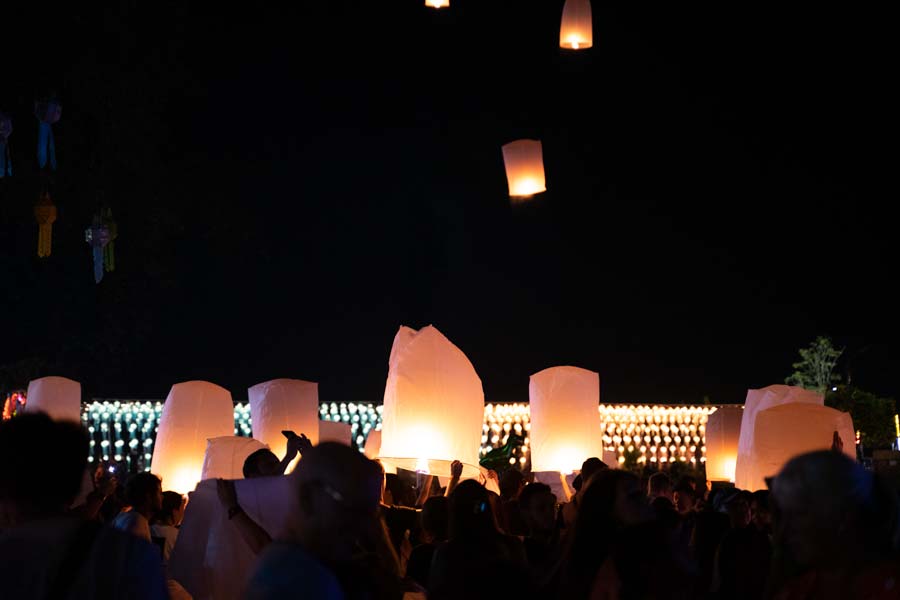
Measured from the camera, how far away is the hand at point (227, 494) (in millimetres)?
4770

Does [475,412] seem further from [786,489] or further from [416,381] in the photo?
[786,489]

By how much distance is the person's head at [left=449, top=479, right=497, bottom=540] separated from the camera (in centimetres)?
410

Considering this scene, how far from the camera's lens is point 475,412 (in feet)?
29.2

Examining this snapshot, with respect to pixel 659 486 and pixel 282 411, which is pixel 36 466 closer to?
pixel 659 486

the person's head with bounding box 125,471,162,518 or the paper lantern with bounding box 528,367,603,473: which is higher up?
the paper lantern with bounding box 528,367,603,473

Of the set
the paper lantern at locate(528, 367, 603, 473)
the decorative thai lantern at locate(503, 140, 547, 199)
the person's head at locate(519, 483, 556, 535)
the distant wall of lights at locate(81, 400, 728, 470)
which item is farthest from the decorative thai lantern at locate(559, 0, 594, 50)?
the distant wall of lights at locate(81, 400, 728, 470)

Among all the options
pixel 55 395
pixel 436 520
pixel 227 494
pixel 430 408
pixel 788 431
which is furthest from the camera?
pixel 55 395

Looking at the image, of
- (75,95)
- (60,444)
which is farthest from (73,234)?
(60,444)

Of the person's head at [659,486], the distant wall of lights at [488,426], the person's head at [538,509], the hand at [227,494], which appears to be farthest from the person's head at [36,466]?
the distant wall of lights at [488,426]

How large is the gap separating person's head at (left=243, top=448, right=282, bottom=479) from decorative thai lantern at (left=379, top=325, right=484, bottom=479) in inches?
121

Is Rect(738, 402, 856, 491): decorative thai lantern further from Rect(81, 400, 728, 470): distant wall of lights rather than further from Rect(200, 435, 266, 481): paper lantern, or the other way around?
Rect(81, 400, 728, 470): distant wall of lights

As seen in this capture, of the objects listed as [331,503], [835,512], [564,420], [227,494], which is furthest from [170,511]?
[835,512]

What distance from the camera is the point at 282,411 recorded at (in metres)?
10.1

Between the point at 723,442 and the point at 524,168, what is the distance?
381 cm
